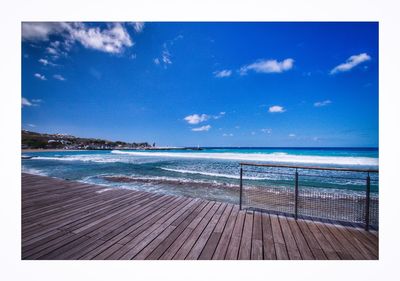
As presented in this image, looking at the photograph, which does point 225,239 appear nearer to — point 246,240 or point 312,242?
point 246,240

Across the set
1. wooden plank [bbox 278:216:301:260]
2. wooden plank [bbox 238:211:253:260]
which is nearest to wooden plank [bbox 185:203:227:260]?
wooden plank [bbox 238:211:253:260]

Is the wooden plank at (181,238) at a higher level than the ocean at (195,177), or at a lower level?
higher

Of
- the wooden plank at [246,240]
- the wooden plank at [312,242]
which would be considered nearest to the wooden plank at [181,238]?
the wooden plank at [246,240]

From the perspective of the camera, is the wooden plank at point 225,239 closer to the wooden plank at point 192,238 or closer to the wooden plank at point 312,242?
the wooden plank at point 192,238

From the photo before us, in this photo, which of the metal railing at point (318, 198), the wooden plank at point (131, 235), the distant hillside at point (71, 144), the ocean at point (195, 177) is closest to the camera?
the wooden plank at point (131, 235)

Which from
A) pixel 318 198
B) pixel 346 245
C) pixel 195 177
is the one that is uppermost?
pixel 318 198

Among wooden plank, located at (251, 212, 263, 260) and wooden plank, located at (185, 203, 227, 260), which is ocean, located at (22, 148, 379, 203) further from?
wooden plank, located at (185, 203, 227, 260)

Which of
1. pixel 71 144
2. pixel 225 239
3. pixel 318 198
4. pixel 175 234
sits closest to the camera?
pixel 225 239

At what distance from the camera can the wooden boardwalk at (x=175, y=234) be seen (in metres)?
1.96

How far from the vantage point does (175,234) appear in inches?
92.4

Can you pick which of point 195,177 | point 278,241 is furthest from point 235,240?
point 195,177
